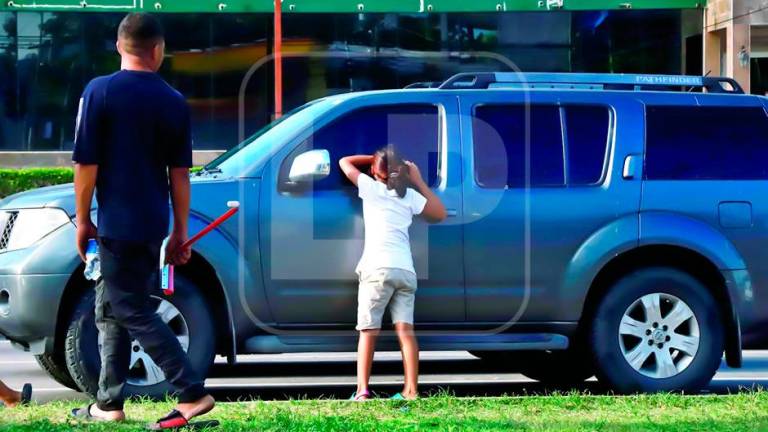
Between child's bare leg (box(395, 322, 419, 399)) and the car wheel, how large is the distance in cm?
116

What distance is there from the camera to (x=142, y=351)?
7832 mm

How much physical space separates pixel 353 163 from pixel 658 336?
2118 mm

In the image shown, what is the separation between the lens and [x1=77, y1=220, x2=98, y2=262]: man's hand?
6176 millimetres

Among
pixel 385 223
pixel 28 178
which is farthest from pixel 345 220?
pixel 28 178

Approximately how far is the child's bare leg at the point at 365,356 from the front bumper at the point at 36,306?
170cm

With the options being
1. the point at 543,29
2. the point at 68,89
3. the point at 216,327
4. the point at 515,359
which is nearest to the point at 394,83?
the point at 543,29

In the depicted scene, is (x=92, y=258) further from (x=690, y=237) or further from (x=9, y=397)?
(x=690, y=237)

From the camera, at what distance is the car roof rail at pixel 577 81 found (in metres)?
8.77

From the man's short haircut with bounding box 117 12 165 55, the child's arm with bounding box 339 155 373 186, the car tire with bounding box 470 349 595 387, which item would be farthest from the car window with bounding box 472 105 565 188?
the man's short haircut with bounding box 117 12 165 55

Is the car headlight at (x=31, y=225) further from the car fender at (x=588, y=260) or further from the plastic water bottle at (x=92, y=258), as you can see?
the car fender at (x=588, y=260)

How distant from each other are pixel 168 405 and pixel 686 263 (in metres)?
3.34

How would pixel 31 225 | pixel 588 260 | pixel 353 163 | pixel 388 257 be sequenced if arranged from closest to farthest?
pixel 388 257 < pixel 31 225 < pixel 353 163 < pixel 588 260

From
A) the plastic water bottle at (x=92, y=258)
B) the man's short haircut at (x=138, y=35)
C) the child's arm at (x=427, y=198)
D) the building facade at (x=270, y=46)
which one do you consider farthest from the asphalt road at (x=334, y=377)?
A: the building facade at (x=270, y=46)

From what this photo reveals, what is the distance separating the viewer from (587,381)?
9781mm
